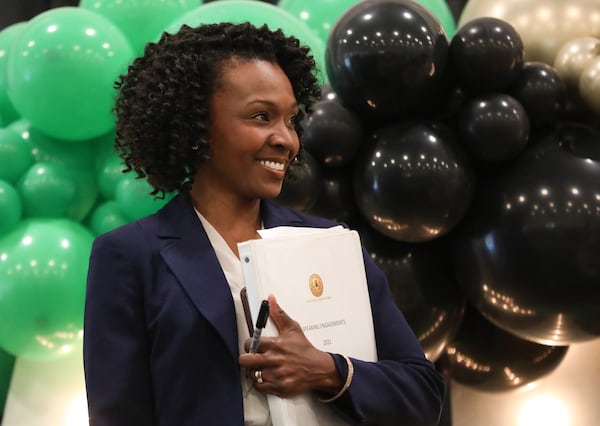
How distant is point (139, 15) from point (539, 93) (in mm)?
1367

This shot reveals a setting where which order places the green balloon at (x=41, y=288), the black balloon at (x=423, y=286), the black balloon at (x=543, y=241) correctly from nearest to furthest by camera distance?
1. the black balloon at (x=543, y=241)
2. the black balloon at (x=423, y=286)
3. the green balloon at (x=41, y=288)

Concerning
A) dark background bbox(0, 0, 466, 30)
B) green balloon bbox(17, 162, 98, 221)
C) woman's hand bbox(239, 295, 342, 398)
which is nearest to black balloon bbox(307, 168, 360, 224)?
green balloon bbox(17, 162, 98, 221)

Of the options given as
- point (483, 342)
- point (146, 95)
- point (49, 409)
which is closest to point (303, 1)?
A: point (483, 342)

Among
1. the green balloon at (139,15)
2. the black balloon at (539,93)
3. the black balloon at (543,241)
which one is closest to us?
the black balloon at (543,241)

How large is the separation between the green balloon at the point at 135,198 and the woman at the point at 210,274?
107 centimetres

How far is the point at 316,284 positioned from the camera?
101 centimetres

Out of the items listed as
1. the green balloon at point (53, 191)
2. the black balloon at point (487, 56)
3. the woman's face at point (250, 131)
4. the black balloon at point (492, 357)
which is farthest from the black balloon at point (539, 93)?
the green balloon at point (53, 191)

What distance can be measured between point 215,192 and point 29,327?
1.40 m

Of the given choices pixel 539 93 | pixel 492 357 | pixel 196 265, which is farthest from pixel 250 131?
pixel 492 357

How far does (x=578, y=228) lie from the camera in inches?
68.4

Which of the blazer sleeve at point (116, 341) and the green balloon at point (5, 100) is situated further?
the green balloon at point (5, 100)

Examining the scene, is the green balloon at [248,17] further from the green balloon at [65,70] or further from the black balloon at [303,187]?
the black balloon at [303,187]

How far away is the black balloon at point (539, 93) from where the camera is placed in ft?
6.07

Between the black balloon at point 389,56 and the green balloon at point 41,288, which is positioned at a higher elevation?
the black balloon at point 389,56
